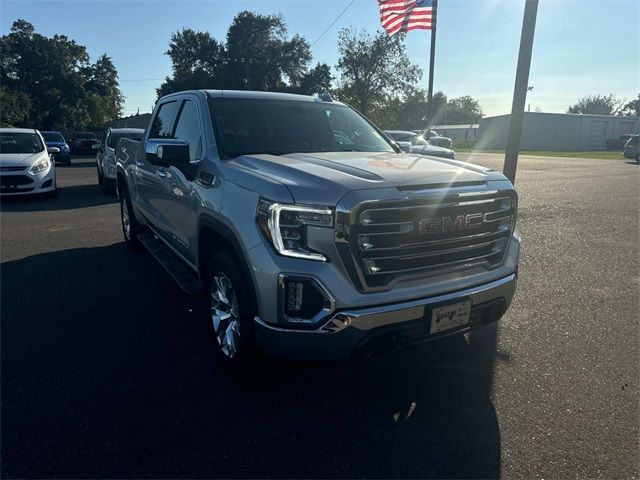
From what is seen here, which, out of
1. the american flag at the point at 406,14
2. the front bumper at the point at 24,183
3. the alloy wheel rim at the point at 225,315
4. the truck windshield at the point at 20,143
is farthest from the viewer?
the american flag at the point at 406,14

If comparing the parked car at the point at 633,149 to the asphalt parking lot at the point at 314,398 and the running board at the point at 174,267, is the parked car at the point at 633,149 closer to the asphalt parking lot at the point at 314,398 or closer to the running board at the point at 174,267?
the asphalt parking lot at the point at 314,398

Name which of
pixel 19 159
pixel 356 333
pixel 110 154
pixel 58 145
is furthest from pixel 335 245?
pixel 58 145

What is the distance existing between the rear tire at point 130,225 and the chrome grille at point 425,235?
15.3ft

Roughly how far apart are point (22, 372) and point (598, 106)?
130479mm

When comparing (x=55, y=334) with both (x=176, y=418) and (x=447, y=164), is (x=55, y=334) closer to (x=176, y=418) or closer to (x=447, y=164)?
(x=176, y=418)

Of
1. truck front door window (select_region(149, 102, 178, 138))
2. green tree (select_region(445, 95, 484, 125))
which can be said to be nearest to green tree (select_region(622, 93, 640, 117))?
green tree (select_region(445, 95, 484, 125))

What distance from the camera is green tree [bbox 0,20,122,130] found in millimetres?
55875

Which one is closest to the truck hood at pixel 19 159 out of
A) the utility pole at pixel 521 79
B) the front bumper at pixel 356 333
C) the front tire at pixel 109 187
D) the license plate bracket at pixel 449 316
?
the front tire at pixel 109 187

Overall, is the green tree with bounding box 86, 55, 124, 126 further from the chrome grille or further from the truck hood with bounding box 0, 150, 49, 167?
the chrome grille

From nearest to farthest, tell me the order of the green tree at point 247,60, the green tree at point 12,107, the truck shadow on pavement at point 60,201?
the truck shadow on pavement at point 60,201, the green tree at point 12,107, the green tree at point 247,60

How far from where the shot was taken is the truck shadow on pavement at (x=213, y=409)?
256 cm

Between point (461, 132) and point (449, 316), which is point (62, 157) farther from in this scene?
point (461, 132)

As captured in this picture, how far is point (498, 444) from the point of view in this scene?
106 inches

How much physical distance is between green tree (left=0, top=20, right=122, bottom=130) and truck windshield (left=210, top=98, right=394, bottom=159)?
58.9 metres
